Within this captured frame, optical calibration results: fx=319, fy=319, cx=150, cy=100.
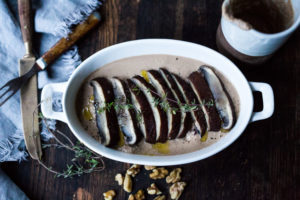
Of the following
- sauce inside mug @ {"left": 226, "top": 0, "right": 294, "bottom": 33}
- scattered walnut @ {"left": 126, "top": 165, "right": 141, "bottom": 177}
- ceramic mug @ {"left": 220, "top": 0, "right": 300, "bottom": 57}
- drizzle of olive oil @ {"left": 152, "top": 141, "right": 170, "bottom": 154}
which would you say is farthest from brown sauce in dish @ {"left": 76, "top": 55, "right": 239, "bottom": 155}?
sauce inside mug @ {"left": 226, "top": 0, "right": 294, "bottom": 33}

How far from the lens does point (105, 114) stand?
173cm

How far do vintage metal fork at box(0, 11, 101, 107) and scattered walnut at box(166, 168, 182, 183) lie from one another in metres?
0.96

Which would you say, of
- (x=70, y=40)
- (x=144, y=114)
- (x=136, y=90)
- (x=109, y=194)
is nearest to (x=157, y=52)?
(x=136, y=90)

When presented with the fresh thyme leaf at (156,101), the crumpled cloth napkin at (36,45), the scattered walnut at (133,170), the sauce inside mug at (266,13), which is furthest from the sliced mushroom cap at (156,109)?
the sauce inside mug at (266,13)

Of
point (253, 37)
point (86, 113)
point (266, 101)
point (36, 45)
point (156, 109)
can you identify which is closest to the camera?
point (253, 37)

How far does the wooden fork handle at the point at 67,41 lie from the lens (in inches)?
72.6

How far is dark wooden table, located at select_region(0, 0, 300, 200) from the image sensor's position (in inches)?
72.5

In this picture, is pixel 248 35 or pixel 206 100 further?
pixel 206 100

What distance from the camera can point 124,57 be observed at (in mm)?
1799

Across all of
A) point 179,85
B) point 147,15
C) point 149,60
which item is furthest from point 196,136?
point 147,15

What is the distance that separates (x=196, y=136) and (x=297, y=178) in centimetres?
64

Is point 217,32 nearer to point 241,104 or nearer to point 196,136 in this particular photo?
point 241,104

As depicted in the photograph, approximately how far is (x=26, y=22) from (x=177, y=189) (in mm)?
1297

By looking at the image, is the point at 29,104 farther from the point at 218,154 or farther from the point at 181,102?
the point at 218,154
